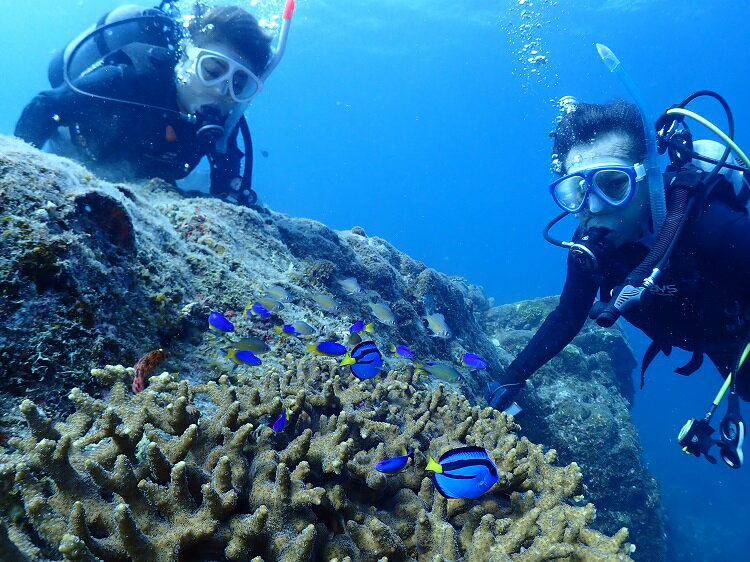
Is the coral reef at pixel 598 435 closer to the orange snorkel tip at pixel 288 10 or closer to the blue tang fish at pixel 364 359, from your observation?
the blue tang fish at pixel 364 359

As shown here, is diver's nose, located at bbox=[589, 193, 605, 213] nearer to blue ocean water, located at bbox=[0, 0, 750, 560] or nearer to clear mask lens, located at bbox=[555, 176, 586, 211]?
clear mask lens, located at bbox=[555, 176, 586, 211]

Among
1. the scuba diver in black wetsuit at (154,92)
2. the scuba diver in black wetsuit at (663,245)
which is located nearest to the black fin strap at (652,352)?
the scuba diver in black wetsuit at (663,245)

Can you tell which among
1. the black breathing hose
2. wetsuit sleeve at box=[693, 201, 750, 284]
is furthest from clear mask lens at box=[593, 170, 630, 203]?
wetsuit sleeve at box=[693, 201, 750, 284]

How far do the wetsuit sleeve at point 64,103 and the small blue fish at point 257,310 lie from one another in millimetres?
4261

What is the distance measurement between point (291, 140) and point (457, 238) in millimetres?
85111

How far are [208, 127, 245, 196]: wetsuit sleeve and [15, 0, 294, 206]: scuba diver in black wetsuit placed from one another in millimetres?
21

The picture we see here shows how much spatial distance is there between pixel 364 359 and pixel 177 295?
1.67 metres

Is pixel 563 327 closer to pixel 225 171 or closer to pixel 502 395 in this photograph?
pixel 502 395

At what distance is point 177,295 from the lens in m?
3.27

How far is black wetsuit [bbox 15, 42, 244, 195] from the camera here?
5.53m

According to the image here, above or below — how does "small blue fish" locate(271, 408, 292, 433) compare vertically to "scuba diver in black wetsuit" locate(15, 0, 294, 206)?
below

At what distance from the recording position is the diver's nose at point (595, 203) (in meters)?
4.22

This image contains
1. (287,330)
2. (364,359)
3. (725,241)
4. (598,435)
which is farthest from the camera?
(598,435)

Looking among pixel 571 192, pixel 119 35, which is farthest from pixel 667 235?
pixel 119 35
